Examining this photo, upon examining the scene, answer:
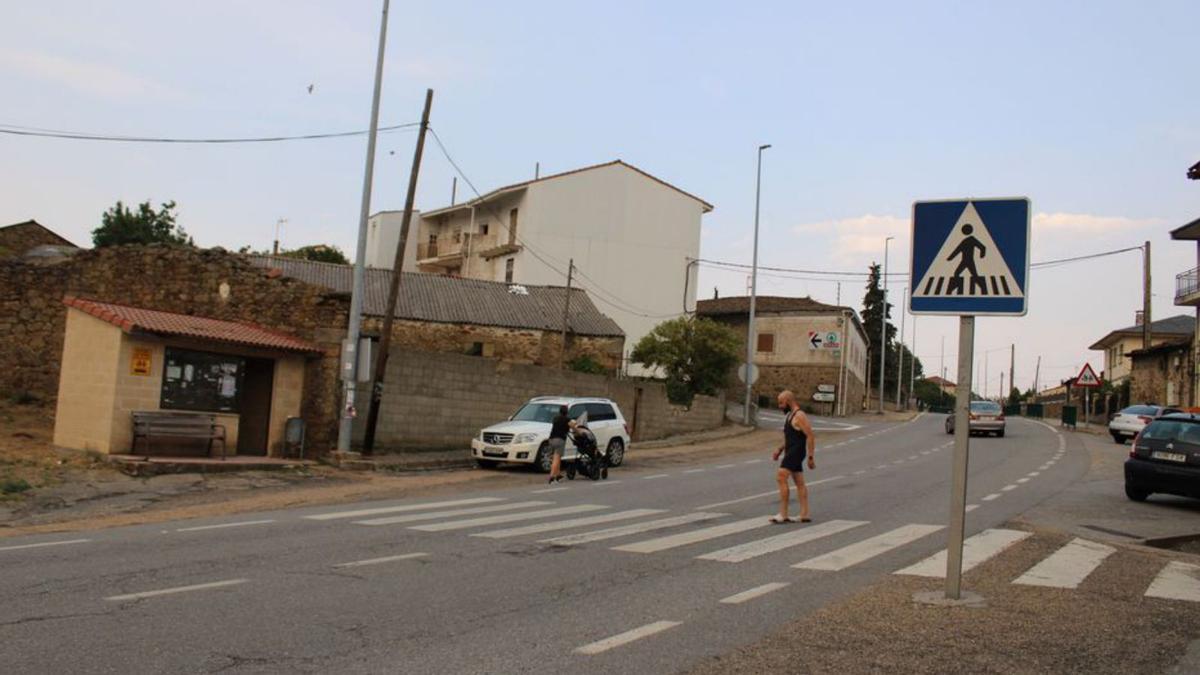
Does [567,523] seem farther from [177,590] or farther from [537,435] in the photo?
[537,435]

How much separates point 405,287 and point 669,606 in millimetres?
40970

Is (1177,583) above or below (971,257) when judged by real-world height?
below

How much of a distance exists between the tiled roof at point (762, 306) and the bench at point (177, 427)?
50248 mm

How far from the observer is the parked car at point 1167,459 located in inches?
632

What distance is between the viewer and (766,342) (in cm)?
6750

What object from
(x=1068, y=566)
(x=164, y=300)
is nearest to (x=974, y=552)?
(x=1068, y=566)

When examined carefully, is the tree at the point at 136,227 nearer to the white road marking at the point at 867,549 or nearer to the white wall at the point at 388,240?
the white wall at the point at 388,240

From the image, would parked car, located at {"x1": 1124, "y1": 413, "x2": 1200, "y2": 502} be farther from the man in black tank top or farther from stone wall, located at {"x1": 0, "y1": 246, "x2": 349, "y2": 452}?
stone wall, located at {"x1": 0, "y1": 246, "x2": 349, "y2": 452}

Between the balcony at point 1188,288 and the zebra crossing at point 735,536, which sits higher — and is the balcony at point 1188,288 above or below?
above

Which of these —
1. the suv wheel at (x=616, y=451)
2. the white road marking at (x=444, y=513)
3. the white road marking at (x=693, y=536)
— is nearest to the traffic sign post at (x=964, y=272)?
the white road marking at (x=693, y=536)

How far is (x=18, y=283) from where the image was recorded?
976 inches

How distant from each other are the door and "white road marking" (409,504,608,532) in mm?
10070

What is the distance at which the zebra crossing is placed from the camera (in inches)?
364

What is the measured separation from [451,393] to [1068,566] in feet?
62.5
